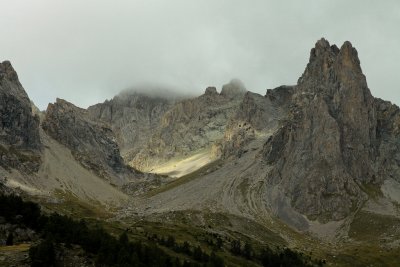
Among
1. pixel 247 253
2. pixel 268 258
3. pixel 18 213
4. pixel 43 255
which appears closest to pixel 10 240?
pixel 18 213

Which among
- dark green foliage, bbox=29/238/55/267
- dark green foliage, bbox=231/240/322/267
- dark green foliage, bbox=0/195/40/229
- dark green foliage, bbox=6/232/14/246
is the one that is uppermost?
dark green foliage, bbox=0/195/40/229

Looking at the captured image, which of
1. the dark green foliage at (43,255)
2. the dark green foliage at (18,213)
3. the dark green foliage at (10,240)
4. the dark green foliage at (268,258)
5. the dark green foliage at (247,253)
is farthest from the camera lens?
the dark green foliage at (247,253)

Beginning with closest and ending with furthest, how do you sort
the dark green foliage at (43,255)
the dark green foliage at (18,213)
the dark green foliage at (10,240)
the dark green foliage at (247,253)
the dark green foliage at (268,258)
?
the dark green foliage at (43,255)
the dark green foliage at (10,240)
the dark green foliage at (18,213)
the dark green foliage at (268,258)
the dark green foliage at (247,253)

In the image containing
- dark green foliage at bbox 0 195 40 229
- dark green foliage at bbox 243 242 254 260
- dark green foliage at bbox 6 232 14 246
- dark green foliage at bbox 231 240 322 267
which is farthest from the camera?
dark green foliage at bbox 243 242 254 260

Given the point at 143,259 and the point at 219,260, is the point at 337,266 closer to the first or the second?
the point at 219,260

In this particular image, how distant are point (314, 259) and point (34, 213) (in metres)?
138

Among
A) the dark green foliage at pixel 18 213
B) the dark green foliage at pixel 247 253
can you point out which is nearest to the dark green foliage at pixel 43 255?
the dark green foliage at pixel 18 213

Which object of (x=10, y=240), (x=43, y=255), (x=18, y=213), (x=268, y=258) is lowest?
(x=268, y=258)

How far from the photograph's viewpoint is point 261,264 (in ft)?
550

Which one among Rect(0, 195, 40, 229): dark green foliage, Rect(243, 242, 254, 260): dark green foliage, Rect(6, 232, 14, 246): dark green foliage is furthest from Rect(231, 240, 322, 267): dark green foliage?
Rect(6, 232, 14, 246): dark green foliage

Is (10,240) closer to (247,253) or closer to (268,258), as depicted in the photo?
(247,253)

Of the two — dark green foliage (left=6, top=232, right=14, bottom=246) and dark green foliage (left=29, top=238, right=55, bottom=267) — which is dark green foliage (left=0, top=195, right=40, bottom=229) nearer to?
dark green foliage (left=6, top=232, right=14, bottom=246)

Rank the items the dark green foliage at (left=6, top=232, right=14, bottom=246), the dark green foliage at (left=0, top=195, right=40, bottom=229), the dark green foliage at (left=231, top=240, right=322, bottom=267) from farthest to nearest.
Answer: the dark green foliage at (left=231, top=240, right=322, bottom=267) < the dark green foliage at (left=0, top=195, right=40, bottom=229) < the dark green foliage at (left=6, top=232, right=14, bottom=246)

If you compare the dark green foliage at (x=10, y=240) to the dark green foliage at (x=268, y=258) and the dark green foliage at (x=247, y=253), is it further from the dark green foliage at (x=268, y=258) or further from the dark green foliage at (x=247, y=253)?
the dark green foliage at (x=247, y=253)
